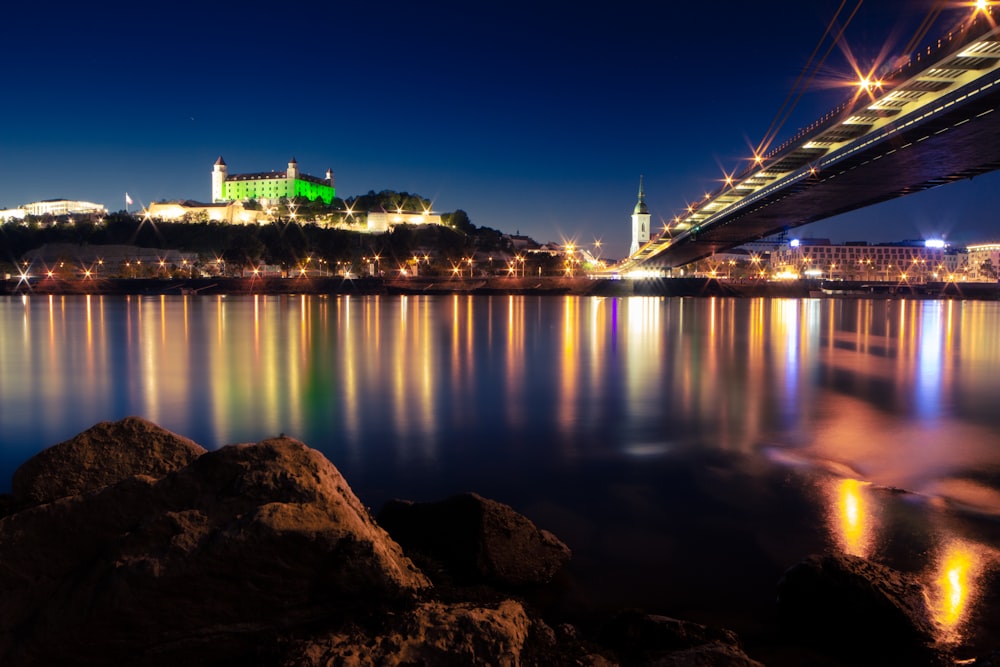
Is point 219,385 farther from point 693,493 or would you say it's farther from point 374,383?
point 693,493

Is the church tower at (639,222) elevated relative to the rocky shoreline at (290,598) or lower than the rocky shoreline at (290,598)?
elevated

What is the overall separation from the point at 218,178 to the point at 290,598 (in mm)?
144399

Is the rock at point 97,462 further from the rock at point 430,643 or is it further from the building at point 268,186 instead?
the building at point 268,186

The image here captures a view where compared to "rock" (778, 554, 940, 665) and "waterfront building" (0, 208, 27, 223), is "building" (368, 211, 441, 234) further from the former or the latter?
"rock" (778, 554, 940, 665)

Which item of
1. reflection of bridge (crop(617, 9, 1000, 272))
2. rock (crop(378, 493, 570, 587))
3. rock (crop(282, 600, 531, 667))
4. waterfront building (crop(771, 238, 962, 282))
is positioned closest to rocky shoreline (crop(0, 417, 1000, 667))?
rock (crop(282, 600, 531, 667))

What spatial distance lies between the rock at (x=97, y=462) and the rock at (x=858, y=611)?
373cm

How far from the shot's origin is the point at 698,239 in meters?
56.1

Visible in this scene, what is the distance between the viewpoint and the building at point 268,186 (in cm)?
12775

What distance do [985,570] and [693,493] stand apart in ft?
7.14

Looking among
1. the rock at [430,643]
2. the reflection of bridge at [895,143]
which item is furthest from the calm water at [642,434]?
the reflection of bridge at [895,143]

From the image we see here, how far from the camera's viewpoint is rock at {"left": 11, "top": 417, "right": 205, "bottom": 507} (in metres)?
4.32

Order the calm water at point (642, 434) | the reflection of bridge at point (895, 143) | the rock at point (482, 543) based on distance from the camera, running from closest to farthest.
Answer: the rock at point (482, 543), the calm water at point (642, 434), the reflection of bridge at point (895, 143)

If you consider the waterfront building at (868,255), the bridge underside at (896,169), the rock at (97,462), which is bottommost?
the rock at (97,462)

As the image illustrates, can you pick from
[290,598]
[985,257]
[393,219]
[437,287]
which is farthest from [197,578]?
[985,257]
